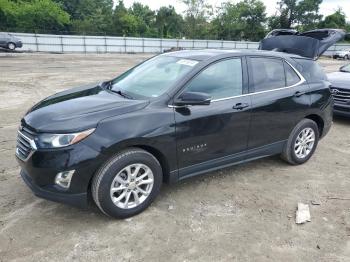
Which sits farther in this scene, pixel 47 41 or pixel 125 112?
pixel 47 41

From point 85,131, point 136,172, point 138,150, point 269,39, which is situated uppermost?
point 269,39

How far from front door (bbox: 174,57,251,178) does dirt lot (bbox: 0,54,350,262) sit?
45cm

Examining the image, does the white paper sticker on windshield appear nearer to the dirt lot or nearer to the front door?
the front door

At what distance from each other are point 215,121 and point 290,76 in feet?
5.25

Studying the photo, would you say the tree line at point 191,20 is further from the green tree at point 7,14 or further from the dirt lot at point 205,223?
the dirt lot at point 205,223

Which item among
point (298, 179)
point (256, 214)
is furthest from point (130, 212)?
point (298, 179)

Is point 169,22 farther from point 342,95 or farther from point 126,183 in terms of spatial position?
point 126,183

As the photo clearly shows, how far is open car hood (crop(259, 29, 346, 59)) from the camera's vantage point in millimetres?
6758

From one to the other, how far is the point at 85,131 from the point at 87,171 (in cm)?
37

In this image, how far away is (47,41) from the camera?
32625mm

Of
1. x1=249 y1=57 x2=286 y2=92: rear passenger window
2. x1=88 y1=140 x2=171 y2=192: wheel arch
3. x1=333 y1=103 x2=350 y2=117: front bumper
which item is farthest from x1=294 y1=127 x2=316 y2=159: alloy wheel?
x1=333 y1=103 x2=350 y2=117: front bumper

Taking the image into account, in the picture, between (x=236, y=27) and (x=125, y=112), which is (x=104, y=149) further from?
(x=236, y=27)

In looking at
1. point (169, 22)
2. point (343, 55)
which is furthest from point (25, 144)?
point (169, 22)

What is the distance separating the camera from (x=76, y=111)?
3.45 meters
